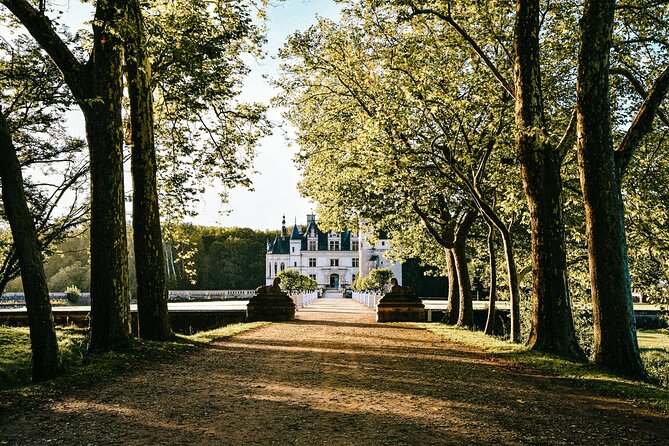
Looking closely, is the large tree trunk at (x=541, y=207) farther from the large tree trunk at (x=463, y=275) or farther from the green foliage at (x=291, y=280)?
the green foliage at (x=291, y=280)

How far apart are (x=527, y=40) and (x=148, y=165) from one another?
8050mm

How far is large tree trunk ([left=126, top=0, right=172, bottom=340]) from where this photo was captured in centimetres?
1153

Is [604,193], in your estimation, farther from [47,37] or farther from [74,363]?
[47,37]

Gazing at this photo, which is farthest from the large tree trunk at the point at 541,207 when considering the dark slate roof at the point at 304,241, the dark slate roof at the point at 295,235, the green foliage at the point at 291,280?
the dark slate roof at the point at 295,235

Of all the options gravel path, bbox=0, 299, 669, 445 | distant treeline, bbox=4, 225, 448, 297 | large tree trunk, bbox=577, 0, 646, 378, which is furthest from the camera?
distant treeline, bbox=4, 225, 448, 297

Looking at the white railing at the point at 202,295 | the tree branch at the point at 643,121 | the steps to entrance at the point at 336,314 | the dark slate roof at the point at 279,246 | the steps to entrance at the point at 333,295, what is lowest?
the steps to entrance at the point at 333,295

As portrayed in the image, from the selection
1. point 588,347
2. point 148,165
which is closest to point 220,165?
point 148,165

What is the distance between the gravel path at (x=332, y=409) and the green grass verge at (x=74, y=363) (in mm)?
424

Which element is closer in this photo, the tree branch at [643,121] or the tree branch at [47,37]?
the tree branch at [47,37]

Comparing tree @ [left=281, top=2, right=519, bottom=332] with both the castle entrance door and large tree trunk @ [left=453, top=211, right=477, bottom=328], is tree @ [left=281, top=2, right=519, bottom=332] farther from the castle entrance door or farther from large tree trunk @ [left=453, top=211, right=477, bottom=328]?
the castle entrance door

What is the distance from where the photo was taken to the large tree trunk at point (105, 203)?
945 cm

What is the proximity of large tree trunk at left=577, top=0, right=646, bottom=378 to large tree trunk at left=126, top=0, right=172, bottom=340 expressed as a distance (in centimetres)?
840

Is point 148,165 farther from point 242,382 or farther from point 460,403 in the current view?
point 460,403

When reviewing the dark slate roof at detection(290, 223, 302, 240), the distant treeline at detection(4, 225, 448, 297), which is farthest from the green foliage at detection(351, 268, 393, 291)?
the dark slate roof at detection(290, 223, 302, 240)
